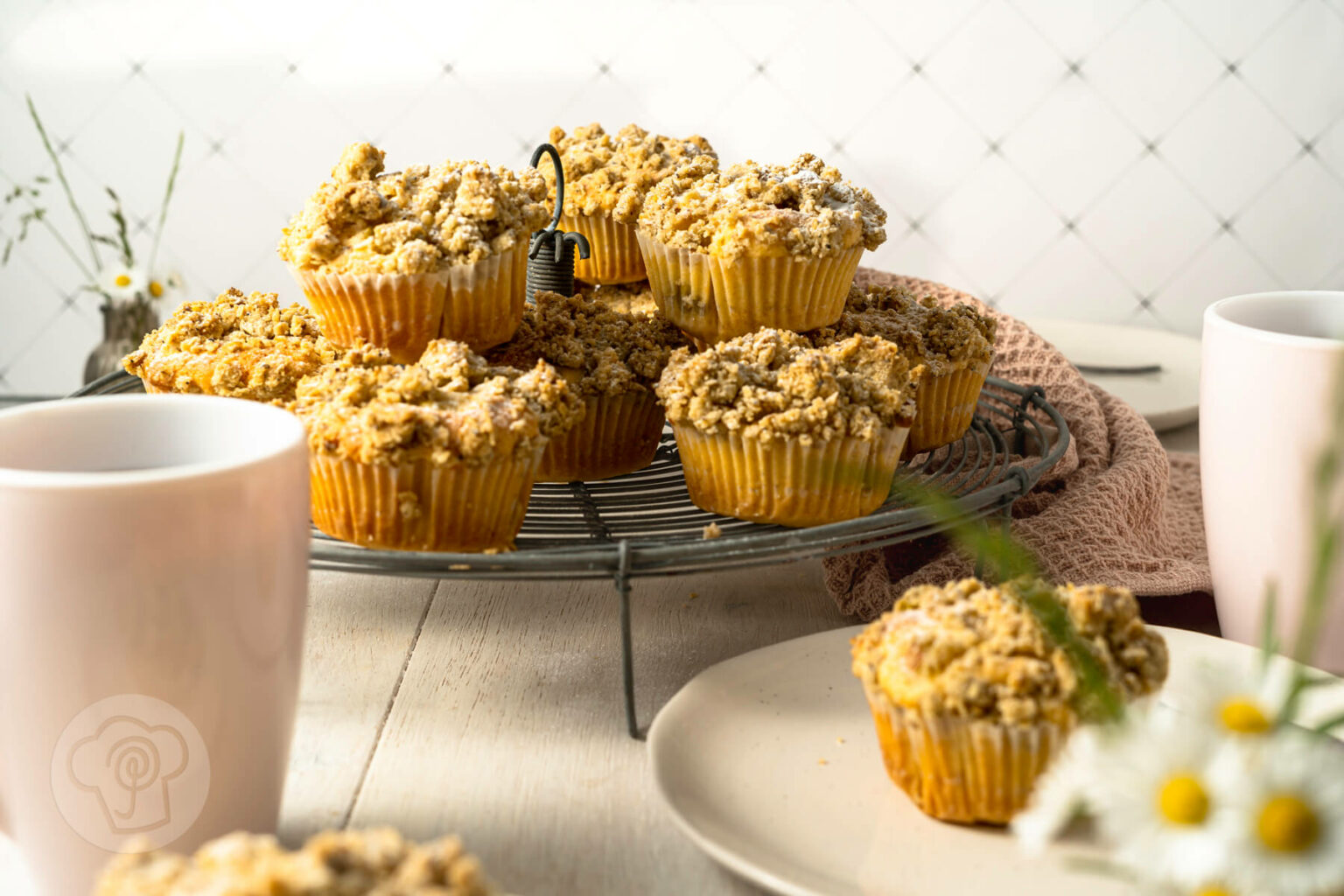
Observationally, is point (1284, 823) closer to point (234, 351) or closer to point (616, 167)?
point (234, 351)

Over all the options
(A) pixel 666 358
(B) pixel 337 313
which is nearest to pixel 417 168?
(B) pixel 337 313

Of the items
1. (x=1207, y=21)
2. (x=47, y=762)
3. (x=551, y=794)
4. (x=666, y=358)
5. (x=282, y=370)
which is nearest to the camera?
(x=47, y=762)

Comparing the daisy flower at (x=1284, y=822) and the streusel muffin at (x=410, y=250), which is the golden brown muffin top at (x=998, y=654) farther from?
the streusel muffin at (x=410, y=250)

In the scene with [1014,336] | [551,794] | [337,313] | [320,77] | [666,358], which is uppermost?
[320,77]

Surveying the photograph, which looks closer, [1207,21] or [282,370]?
[282,370]

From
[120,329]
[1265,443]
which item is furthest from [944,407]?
[120,329]

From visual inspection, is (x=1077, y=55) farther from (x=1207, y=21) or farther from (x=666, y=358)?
(x=666, y=358)

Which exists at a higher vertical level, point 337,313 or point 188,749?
point 337,313

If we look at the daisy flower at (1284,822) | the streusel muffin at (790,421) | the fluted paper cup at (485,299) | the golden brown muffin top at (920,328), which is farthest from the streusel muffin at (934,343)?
the daisy flower at (1284,822)
